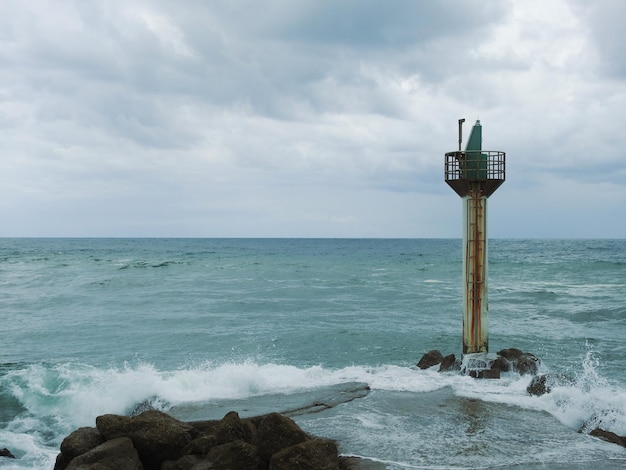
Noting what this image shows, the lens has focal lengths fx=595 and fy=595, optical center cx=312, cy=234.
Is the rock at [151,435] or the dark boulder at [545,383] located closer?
the rock at [151,435]

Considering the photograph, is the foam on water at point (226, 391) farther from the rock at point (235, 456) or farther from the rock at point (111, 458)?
the rock at point (111, 458)

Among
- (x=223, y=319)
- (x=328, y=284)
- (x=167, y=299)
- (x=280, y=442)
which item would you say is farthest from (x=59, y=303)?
(x=280, y=442)

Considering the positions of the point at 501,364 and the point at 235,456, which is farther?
the point at 501,364

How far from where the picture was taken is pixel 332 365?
53.6 ft

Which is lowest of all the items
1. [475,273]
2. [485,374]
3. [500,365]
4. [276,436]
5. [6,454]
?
[6,454]

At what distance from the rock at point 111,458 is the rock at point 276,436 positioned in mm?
1647

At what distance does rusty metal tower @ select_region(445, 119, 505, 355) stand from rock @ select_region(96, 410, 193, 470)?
25.0 ft

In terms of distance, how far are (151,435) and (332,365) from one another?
8587 millimetres

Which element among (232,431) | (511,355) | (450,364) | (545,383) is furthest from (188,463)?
(511,355)

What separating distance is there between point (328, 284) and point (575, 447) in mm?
29379

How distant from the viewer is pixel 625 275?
4200cm

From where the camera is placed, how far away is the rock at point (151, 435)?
27.0 ft

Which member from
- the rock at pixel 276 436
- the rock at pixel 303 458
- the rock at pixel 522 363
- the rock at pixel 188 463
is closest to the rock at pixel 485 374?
the rock at pixel 522 363

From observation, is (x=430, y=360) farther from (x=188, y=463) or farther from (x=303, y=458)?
(x=188, y=463)
